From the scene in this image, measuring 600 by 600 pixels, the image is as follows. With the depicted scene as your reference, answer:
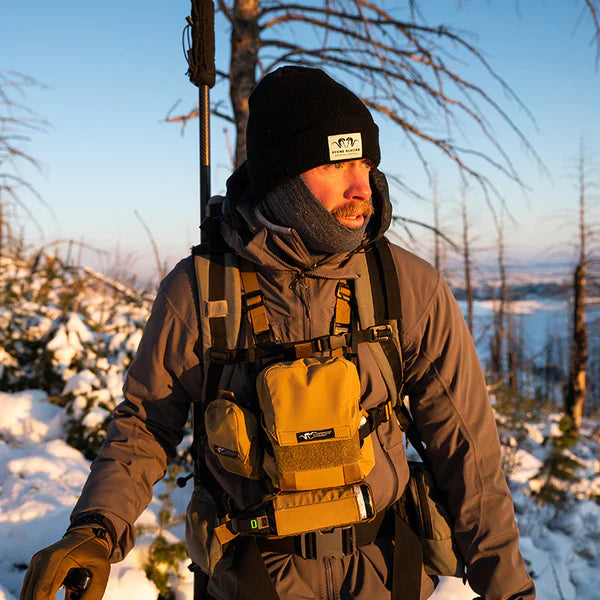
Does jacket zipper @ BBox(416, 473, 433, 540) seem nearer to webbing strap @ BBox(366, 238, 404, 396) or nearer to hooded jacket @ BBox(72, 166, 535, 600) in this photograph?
hooded jacket @ BBox(72, 166, 535, 600)

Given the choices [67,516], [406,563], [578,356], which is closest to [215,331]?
[406,563]

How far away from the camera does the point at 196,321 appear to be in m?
1.67

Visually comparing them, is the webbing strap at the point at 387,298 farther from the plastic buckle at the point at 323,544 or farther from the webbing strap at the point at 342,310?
the plastic buckle at the point at 323,544

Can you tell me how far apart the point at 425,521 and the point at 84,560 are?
3.17ft

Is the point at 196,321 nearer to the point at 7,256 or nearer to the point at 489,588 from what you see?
the point at 489,588

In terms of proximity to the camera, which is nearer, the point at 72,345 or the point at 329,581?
the point at 329,581

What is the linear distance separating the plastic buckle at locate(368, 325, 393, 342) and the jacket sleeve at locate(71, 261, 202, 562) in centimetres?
A: 54

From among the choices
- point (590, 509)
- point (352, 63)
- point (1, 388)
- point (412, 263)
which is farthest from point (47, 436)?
point (590, 509)

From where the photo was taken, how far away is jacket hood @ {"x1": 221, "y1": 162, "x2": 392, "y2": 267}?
1.64 metres

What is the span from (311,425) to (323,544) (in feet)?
1.19

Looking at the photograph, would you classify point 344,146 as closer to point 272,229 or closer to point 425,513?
point 272,229

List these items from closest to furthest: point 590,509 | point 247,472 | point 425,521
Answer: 1. point 247,472
2. point 425,521
3. point 590,509

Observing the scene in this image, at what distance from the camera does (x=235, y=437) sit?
1461mm

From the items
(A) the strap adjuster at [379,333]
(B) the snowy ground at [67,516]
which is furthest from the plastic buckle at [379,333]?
(B) the snowy ground at [67,516]
